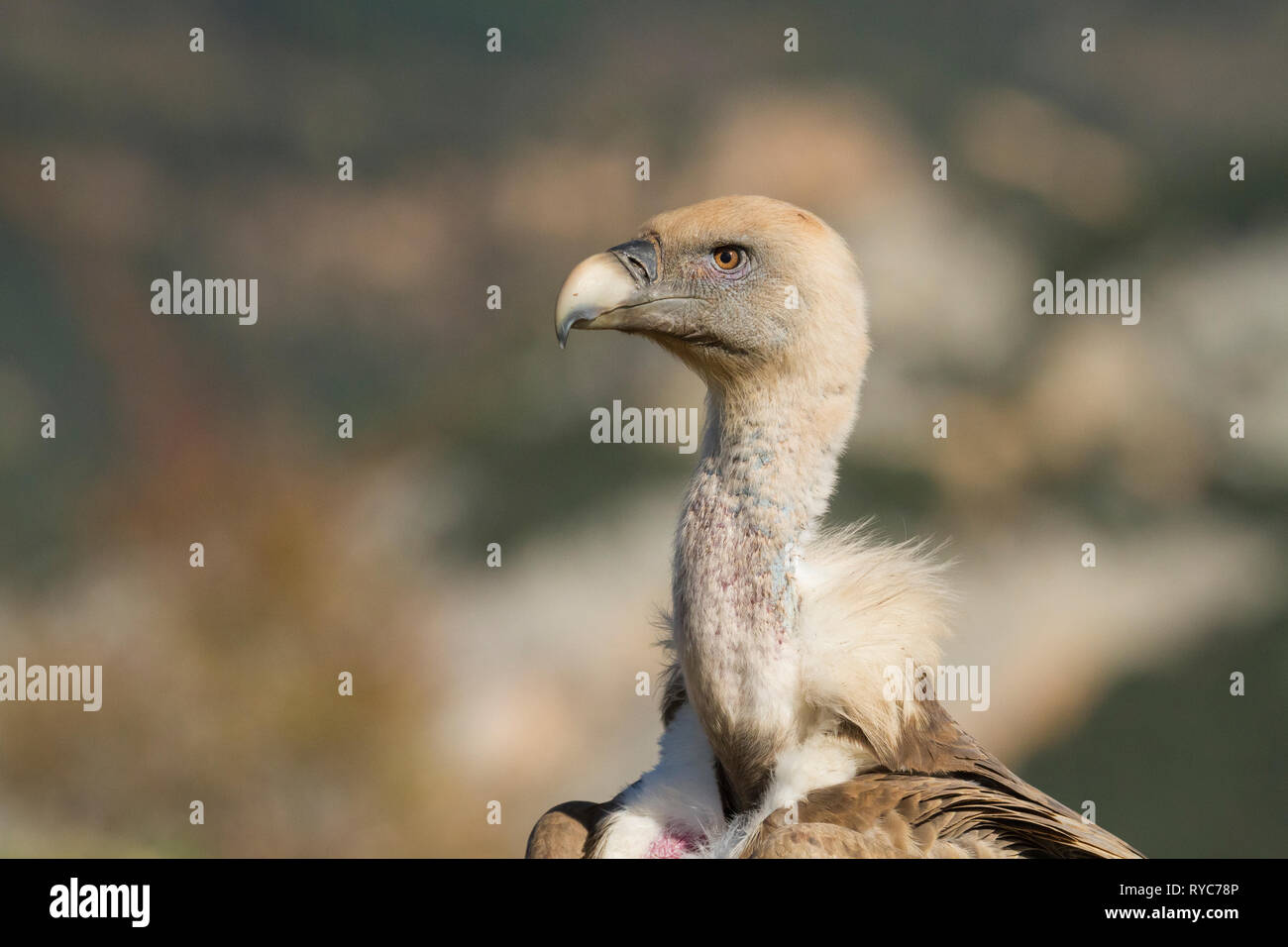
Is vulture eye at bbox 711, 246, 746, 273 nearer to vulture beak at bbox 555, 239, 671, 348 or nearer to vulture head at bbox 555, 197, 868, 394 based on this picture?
vulture head at bbox 555, 197, 868, 394

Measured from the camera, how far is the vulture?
8.66ft

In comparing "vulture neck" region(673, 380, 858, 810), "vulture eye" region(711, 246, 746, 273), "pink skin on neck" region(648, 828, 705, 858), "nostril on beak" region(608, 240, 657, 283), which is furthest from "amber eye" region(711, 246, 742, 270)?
"pink skin on neck" region(648, 828, 705, 858)

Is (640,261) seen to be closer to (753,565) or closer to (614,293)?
(614,293)

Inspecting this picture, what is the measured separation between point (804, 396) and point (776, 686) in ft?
2.19

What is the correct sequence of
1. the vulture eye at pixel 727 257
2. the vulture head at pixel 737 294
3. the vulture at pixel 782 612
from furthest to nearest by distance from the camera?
the vulture eye at pixel 727 257 < the vulture head at pixel 737 294 < the vulture at pixel 782 612

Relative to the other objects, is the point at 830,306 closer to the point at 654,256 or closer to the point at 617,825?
the point at 654,256

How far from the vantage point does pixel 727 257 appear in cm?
294

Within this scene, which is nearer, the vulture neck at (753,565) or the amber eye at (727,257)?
the vulture neck at (753,565)

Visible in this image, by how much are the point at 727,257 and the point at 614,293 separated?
0.95 feet

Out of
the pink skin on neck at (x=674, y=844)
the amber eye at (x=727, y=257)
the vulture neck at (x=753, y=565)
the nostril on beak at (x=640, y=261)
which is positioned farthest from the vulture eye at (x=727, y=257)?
the pink skin on neck at (x=674, y=844)

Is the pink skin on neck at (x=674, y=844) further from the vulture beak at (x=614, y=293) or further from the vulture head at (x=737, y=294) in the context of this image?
the vulture beak at (x=614, y=293)

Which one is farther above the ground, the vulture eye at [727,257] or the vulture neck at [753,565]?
the vulture eye at [727,257]

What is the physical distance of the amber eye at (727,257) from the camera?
293cm

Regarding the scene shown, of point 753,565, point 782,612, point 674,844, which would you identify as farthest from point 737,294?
point 674,844
